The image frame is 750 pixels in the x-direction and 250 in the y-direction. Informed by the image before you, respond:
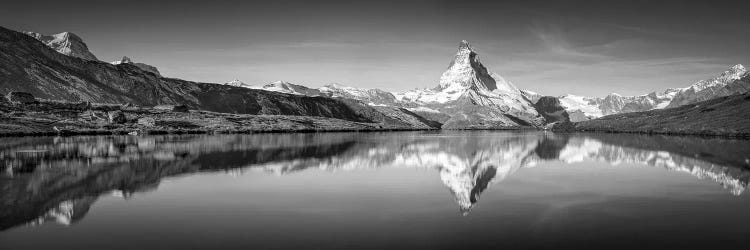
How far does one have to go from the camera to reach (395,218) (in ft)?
108

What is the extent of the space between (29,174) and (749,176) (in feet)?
244

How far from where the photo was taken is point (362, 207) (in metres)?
37.1

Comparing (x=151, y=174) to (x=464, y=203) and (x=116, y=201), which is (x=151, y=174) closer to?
(x=116, y=201)

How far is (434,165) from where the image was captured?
244 feet

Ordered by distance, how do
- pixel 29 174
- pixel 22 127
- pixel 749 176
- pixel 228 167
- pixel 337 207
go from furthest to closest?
pixel 22 127 < pixel 228 167 < pixel 749 176 < pixel 29 174 < pixel 337 207

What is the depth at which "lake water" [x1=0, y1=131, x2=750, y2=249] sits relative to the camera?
27.1 meters

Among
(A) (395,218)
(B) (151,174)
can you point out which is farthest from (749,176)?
(B) (151,174)

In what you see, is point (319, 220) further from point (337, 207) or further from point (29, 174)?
point (29, 174)

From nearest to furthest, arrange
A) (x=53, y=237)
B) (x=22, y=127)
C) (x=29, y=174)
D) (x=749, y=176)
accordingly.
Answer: (x=53, y=237) < (x=29, y=174) < (x=749, y=176) < (x=22, y=127)

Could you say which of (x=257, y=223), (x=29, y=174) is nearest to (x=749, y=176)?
(x=257, y=223)

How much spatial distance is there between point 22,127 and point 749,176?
180m

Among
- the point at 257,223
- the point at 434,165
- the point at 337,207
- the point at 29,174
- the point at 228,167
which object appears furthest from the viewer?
the point at 434,165

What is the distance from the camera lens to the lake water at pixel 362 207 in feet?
88.8

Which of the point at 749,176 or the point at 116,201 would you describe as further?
the point at 749,176
